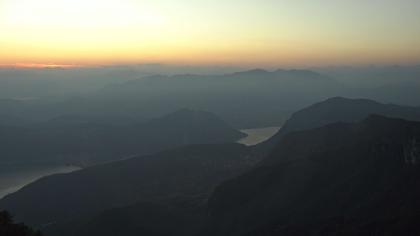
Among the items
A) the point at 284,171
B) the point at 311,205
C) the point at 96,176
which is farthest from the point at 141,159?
the point at 311,205

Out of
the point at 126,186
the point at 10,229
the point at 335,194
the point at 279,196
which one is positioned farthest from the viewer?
the point at 126,186

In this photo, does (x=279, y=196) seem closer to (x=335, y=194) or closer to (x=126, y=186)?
(x=335, y=194)

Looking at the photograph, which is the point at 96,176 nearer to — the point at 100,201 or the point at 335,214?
the point at 100,201

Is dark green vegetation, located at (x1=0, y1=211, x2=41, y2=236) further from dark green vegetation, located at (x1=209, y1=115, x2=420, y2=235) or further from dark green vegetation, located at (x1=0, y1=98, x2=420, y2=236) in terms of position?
dark green vegetation, located at (x1=0, y1=98, x2=420, y2=236)

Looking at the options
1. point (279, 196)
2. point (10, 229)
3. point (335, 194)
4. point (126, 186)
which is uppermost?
point (10, 229)

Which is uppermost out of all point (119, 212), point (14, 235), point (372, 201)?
point (14, 235)

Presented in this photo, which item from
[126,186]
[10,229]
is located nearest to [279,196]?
[126,186]

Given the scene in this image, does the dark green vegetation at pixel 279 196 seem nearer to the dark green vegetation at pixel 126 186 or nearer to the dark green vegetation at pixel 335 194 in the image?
the dark green vegetation at pixel 335 194

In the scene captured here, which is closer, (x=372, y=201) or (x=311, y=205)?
(x=372, y=201)
